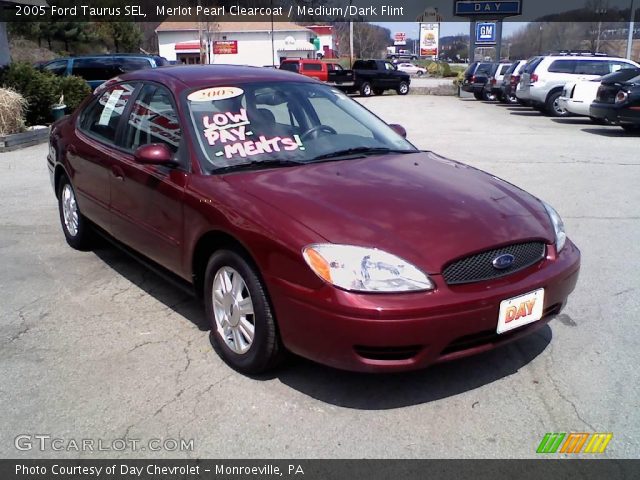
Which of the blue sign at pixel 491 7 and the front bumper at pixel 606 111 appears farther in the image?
the blue sign at pixel 491 7

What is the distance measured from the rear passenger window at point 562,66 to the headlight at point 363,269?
18505mm

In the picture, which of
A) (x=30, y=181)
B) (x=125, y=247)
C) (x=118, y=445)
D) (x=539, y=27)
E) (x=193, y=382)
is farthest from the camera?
(x=539, y=27)

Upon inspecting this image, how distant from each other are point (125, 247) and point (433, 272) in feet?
8.74

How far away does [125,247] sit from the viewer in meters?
4.68

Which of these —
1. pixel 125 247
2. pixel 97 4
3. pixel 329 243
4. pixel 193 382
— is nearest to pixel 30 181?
pixel 125 247

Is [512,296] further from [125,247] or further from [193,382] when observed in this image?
[125,247]

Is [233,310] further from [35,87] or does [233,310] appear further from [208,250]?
[35,87]

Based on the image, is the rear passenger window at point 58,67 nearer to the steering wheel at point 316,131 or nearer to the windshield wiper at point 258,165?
the steering wheel at point 316,131

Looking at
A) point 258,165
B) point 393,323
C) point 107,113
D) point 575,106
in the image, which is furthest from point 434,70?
point 393,323

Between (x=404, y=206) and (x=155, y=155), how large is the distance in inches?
60.6

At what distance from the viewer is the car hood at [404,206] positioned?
3020 mm

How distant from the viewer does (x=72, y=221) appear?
5.71m

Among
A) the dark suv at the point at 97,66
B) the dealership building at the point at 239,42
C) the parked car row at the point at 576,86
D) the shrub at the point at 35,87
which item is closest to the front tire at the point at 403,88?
the parked car row at the point at 576,86

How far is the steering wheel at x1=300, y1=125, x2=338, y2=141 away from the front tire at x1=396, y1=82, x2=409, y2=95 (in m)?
29.0
